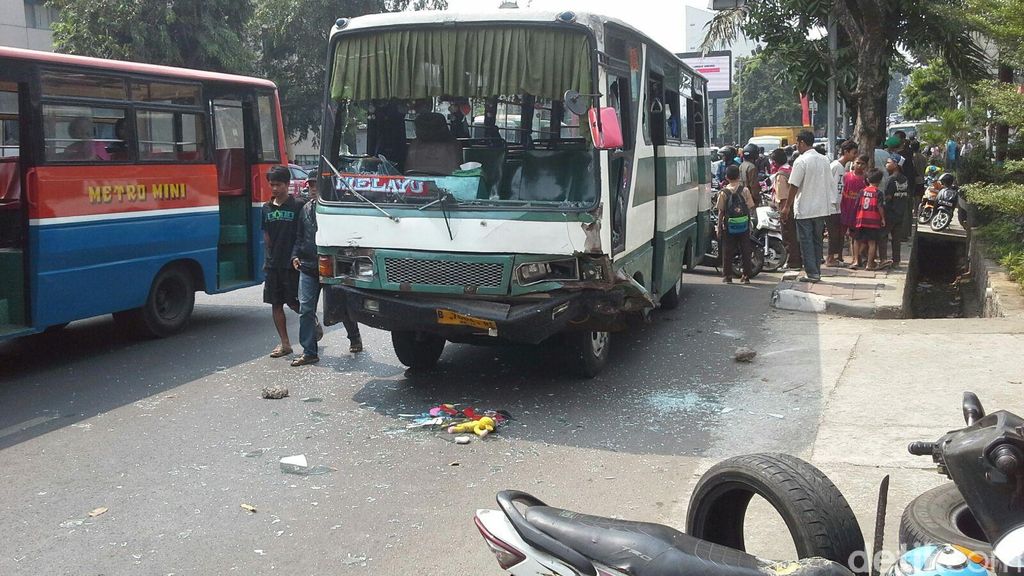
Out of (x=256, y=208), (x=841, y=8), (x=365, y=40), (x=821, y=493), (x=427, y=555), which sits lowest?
(x=427, y=555)

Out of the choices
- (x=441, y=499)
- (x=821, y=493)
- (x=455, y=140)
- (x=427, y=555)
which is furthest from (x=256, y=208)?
(x=821, y=493)

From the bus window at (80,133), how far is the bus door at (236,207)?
1.95 metres

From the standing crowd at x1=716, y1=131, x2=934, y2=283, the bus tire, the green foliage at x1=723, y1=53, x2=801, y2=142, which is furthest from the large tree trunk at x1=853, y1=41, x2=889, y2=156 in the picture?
the green foliage at x1=723, y1=53, x2=801, y2=142

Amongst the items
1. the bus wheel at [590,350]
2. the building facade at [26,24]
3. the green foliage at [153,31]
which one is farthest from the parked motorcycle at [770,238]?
the building facade at [26,24]

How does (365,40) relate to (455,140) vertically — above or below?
above

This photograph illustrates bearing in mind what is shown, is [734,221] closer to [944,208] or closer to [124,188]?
[124,188]

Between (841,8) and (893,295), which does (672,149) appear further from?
(841,8)

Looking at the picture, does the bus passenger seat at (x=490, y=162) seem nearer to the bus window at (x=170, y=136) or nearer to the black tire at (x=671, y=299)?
the bus window at (x=170, y=136)

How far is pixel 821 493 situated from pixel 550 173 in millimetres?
4504

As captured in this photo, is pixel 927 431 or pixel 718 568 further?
pixel 927 431

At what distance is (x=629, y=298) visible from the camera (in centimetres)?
735

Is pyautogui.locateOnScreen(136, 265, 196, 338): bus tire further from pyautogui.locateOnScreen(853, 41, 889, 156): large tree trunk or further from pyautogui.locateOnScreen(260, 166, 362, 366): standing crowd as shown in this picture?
pyautogui.locateOnScreen(853, 41, 889, 156): large tree trunk

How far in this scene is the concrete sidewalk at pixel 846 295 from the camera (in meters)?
10.2

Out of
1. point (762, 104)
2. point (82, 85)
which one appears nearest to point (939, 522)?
point (82, 85)
